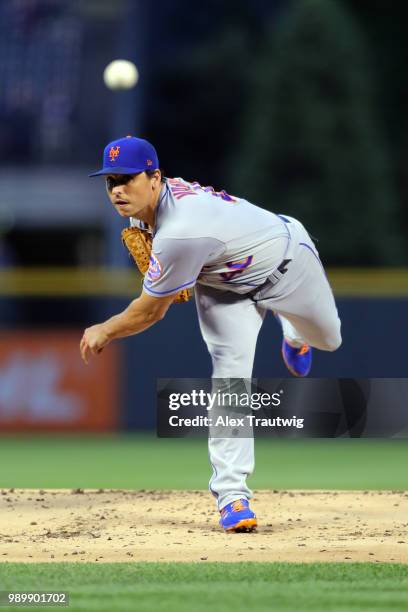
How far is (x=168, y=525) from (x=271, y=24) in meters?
20.7

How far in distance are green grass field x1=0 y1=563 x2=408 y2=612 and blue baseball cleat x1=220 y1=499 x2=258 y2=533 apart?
0.62 metres

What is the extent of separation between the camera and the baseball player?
4.52 metres

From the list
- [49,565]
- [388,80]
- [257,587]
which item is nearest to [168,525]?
[49,565]

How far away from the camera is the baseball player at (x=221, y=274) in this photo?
452 centimetres

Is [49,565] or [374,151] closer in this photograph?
[49,565]

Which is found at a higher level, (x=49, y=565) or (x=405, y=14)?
(x=405, y=14)

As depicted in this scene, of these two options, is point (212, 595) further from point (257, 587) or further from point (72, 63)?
point (72, 63)

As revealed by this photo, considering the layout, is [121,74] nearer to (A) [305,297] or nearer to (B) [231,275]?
(A) [305,297]

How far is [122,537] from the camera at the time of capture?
15.6 ft

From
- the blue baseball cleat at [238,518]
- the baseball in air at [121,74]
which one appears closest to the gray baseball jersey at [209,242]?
the blue baseball cleat at [238,518]

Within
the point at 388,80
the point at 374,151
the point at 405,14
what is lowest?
the point at 374,151

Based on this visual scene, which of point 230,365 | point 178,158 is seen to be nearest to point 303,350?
point 230,365

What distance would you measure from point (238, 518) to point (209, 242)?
106cm

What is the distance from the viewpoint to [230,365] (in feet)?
15.9
